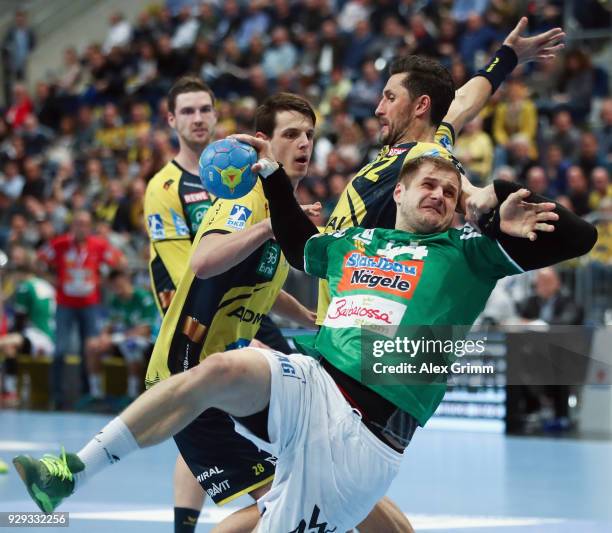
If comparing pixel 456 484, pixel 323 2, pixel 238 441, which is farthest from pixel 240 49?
pixel 238 441

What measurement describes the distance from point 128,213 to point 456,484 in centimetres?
→ 933

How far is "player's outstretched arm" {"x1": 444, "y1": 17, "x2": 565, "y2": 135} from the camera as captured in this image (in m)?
6.24

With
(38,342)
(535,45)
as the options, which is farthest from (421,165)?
(38,342)

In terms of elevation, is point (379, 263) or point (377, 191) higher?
point (377, 191)

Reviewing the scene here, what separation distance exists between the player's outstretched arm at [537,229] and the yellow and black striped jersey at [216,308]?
62.2 inches

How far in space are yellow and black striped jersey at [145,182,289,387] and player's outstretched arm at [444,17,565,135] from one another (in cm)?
129

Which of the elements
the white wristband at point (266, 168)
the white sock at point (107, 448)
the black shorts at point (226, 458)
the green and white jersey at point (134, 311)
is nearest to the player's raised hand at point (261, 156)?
the white wristband at point (266, 168)

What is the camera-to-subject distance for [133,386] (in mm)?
15312

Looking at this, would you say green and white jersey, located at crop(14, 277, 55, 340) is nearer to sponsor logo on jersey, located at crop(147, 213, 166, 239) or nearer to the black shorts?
sponsor logo on jersey, located at crop(147, 213, 166, 239)

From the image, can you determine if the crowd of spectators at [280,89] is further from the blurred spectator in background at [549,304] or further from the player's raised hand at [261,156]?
the player's raised hand at [261,156]

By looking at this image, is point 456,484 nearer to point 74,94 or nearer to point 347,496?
point 347,496

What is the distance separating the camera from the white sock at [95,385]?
1585cm

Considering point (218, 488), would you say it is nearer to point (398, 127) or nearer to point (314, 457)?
point (314, 457)

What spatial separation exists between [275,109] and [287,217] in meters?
1.04
